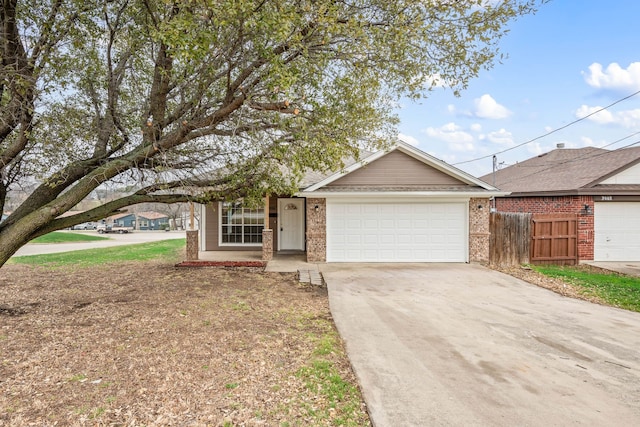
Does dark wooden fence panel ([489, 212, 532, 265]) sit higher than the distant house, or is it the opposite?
dark wooden fence panel ([489, 212, 532, 265])

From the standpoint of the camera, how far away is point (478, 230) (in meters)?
11.5

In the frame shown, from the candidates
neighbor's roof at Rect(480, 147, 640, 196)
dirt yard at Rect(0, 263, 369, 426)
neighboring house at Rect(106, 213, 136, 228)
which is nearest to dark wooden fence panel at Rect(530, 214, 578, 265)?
neighbor's roof at Rect(480, 147, 640, 196)

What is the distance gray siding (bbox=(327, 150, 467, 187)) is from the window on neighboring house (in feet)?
14.7

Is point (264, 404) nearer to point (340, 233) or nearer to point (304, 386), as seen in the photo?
point (304, 386)

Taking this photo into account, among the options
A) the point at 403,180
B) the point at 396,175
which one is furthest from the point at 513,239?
the point at 396,175

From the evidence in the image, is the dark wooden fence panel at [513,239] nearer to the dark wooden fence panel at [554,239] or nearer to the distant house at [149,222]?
the dark wooden fence panel at [554,239]

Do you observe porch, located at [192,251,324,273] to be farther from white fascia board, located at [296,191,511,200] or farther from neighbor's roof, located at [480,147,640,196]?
neighbor's roof, located at [480,147,640,196]

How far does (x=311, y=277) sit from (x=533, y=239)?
26.0ft

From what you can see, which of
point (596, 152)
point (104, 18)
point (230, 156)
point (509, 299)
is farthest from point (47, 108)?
point (596, 152)

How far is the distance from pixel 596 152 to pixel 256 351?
19.8 meters

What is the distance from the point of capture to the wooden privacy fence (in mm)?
11508

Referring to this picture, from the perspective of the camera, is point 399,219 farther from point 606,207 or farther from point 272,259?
point 606,207

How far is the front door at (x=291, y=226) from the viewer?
45.7 feet

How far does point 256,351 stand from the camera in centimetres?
453
